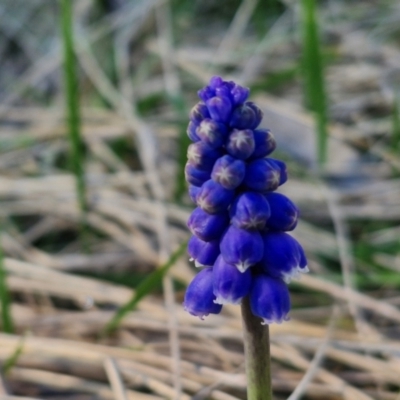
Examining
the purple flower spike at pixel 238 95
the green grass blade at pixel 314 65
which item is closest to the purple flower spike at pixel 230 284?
the purple flower spike at pixel 238 95

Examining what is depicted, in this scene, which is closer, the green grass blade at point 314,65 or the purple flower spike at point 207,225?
the purple flower spike at point 207,225

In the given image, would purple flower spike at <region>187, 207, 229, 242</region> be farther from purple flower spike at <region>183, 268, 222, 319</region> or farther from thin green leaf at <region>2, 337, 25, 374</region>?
thin green leaf at <region>2, 337, 25, 374</region>

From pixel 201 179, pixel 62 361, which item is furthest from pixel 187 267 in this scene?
pixel 201 179

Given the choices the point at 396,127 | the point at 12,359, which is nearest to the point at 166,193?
the point at 396,127

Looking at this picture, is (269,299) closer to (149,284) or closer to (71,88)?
(149,284)

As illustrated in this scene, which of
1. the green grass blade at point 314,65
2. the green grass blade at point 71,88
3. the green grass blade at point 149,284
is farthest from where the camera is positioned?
the green grass blade at point 314,65

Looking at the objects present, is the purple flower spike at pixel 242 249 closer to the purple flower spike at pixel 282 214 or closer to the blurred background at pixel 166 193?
the purple flower spike at pixel 282 214
